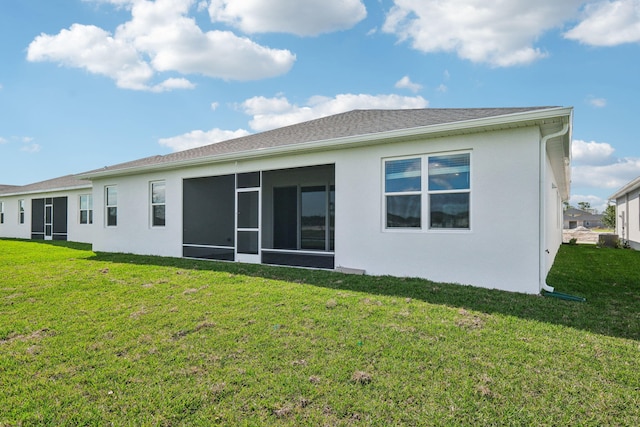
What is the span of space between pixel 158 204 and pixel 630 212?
863 inches

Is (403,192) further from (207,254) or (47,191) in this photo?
(47,191)

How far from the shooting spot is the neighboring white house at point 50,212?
690 inches

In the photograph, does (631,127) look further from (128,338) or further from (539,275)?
(128,338)

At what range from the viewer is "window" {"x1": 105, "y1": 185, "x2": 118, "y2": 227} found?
41.6ft

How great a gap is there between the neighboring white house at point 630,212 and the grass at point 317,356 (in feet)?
46.0

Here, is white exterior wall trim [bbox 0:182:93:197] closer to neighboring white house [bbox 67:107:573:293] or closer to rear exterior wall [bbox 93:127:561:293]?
neighboring white house [bbox 67:107:573:293]

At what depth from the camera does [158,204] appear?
11.4 metres

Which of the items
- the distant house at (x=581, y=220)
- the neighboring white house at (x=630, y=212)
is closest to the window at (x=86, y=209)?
the neighboring white house at (x=630, y=212)

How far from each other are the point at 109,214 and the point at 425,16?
38.9 ft

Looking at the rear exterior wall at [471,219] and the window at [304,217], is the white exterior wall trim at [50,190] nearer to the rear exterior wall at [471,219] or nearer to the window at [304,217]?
the window at [304,217]

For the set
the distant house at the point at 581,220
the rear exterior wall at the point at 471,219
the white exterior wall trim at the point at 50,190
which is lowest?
the distant house at the point at 581,220

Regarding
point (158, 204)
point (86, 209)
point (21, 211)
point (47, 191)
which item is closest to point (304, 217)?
point (158, 204)

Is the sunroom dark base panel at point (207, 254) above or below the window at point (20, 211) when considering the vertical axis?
below

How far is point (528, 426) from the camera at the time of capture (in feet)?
7.84
